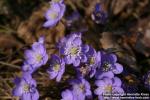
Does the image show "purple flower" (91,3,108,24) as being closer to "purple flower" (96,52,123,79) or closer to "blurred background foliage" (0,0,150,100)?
"blurred background foliage" (0,0,150,100)

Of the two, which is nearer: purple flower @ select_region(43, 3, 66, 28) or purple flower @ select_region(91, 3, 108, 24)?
purple flower @ select_region(43, 3, 66, 28)

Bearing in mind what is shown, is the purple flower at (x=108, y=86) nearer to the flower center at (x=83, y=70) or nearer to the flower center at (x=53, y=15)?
the flower center at (x=83, y=70)

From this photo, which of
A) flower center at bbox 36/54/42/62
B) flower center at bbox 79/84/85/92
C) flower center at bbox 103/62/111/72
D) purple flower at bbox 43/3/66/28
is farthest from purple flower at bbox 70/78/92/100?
purple flower at bbox 43/3/66/28

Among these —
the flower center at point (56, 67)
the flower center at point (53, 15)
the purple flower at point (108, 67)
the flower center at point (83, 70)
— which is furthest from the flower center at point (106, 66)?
the flower center at point (53, 15)

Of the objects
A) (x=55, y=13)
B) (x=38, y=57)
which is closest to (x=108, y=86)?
(x=38, y=57)

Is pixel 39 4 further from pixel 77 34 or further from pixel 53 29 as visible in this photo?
pixel 77 34

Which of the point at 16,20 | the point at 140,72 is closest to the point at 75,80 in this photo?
the point at 140,72
